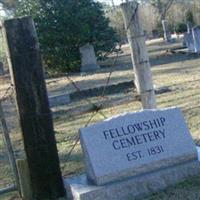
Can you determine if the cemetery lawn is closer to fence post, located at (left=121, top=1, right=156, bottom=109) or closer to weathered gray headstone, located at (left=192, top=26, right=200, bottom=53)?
fence post, located at (left=121, top=1, right=156, bottom=109)

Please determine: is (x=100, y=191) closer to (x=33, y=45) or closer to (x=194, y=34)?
(x=33, y=45)

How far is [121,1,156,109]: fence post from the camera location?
21.6 ft

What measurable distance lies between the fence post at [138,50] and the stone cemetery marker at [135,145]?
36.6 inches

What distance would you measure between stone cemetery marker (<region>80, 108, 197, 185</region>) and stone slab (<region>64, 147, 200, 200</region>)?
7cm

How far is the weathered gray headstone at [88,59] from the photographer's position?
26625 millimetres

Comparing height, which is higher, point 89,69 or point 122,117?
point 122,117

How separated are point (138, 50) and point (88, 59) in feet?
65.8

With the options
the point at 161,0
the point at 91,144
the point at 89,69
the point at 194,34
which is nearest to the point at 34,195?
the point at 91,144

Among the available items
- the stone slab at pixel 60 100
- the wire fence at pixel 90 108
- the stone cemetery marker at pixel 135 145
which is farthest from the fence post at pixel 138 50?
the stone slab at pixel 60 100

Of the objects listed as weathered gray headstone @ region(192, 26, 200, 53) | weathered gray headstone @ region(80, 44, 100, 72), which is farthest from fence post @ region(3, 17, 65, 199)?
weathered gray headstone @ region(80, 44, 100, 72)

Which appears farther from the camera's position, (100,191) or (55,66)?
(55,66)

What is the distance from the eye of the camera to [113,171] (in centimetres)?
529

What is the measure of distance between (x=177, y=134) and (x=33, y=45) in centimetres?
161

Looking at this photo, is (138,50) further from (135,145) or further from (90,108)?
(135,145)
